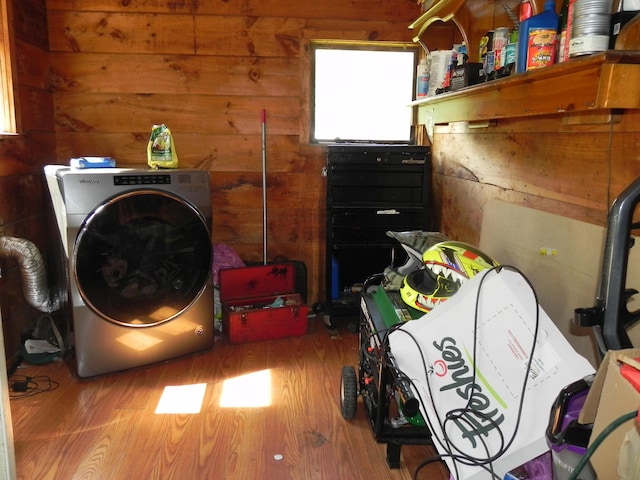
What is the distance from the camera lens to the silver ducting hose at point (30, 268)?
7.34ft

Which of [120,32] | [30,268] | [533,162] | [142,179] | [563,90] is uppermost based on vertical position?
[120,32]

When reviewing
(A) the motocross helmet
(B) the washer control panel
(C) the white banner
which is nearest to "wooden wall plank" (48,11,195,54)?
(B) the washer control panel

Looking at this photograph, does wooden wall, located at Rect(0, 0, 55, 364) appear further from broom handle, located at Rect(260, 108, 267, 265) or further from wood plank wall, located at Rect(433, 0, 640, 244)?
wood plank wall, located at Rect(433, 0, 640, 244)

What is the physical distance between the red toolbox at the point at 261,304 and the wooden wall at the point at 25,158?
97 centimetres

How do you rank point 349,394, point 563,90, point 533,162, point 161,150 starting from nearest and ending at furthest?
point 563,90 → point 533,162 → point 349,394 → point 161,150

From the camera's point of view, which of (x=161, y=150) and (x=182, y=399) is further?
(x=161, y=150)

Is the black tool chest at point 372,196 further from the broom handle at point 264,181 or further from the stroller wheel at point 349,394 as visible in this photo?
the stroller wheel at point 349,394

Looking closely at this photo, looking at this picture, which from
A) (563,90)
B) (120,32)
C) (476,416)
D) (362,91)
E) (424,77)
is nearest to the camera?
(476,416)

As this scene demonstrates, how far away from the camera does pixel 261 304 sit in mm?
2914

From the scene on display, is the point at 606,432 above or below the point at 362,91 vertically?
below

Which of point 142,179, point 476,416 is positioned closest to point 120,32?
point 142,179

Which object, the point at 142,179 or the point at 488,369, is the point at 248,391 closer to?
the point at 142,179

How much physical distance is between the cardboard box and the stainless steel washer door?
185 cm

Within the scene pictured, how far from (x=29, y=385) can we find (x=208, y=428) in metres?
0.89
